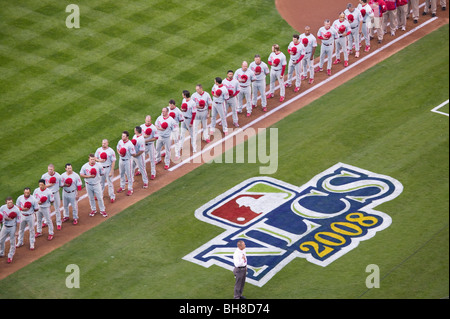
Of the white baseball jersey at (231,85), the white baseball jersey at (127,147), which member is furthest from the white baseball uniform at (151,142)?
the white baseball jersey at (231,85)

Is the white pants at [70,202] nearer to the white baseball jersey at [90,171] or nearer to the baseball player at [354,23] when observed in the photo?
the white baseball jersey at [90,171]

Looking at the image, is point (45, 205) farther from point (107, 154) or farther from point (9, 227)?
point (107, 154)

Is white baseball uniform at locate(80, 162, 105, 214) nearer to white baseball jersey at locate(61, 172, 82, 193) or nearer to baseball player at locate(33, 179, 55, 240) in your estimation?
white baseball jersey at locate(61, 172, 82, 193)

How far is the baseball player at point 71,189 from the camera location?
22.1 m

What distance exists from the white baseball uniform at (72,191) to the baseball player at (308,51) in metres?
8.85

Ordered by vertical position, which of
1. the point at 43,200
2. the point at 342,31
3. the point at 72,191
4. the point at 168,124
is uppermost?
the point at 342,31

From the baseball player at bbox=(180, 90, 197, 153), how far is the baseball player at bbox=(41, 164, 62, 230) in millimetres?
4272

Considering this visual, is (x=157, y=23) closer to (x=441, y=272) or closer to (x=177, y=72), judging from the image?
(x=177, y=72)

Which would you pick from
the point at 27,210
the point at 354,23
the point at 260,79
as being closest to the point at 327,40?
the point at 354,23

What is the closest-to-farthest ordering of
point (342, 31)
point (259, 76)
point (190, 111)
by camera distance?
point (190, 111) < point (259, 76) < point (342, 31)

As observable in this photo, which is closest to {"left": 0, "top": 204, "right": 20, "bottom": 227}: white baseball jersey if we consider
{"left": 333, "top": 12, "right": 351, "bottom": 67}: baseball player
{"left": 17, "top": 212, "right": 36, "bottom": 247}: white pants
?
{"left": 17, "top": 212, "right": 36, "bottom": 247}: white pants

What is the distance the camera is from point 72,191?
22234mm

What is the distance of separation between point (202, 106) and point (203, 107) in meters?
0.07

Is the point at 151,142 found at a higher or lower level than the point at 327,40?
lower
